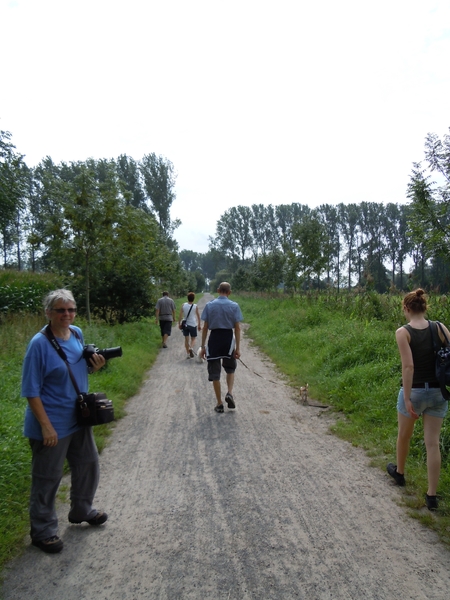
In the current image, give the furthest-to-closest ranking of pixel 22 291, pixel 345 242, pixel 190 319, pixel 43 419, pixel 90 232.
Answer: pixel 345 242, pixel 22 291, pixel 90 232, pixel 190 319, pixel 43 419

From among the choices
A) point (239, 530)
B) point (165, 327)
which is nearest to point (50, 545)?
point (239, 530)

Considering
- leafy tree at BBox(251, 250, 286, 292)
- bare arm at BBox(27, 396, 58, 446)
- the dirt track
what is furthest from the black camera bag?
leafy tree at BBox(251, 250, 286, 292)

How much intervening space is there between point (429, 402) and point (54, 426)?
3065mm

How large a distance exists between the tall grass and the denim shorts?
0.71m

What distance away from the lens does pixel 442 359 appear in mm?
3730

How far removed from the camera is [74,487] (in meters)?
3.60

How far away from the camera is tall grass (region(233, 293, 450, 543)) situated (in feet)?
15.2

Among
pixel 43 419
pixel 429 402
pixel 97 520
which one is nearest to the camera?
pixel 43 419

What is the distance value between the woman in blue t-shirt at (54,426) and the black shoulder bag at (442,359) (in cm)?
275

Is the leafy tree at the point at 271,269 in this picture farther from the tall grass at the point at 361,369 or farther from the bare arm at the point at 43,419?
the bare arm at the point at 43,419

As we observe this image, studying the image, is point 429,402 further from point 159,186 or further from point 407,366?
point 159,186

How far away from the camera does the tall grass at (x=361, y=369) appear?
15.2 ft

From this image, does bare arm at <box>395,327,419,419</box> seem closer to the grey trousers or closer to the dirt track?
the dirt track

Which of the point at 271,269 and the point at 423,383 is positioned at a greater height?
the point at 271,269
